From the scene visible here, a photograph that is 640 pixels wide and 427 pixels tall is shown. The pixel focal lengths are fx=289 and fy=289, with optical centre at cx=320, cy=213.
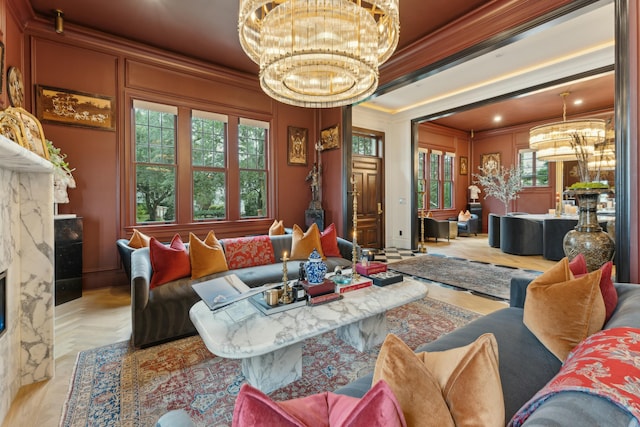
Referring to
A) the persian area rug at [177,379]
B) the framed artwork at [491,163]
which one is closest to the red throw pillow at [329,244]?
the persian area rug at [177,379]

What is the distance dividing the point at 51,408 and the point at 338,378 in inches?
66.5

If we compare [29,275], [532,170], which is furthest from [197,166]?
[532,170]

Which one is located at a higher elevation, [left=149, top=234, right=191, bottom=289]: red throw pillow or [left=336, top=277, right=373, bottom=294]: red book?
[left=149, top=234, right=191, bottom=289]: red throw pillow

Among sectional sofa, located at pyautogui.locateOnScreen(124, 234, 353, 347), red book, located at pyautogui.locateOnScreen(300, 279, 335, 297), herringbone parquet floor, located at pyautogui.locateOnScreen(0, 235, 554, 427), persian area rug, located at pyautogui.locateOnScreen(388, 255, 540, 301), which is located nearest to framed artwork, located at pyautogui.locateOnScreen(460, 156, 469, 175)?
persian area rug, located at pyautogui.locateOnScreen(388, 255, 540, 301)

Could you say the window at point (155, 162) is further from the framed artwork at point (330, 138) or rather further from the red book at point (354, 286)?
the red book at point (354, 286)

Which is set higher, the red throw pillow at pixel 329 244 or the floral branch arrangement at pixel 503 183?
the floral branch arrangement at pixel 503 183

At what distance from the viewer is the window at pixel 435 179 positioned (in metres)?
8.34

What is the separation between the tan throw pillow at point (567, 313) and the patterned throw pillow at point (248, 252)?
271 centimetres

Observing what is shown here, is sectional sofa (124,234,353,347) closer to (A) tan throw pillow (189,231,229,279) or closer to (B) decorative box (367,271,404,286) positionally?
(A) tan throw pillow (189,231,229,279)

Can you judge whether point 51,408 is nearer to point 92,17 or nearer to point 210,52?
point 92,17

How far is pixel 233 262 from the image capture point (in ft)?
10.9

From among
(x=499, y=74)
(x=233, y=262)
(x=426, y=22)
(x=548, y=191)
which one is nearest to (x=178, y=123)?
(x=233, y=262)

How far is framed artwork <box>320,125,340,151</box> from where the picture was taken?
534 centimetres

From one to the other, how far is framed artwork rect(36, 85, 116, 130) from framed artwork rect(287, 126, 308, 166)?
277 centimetres
